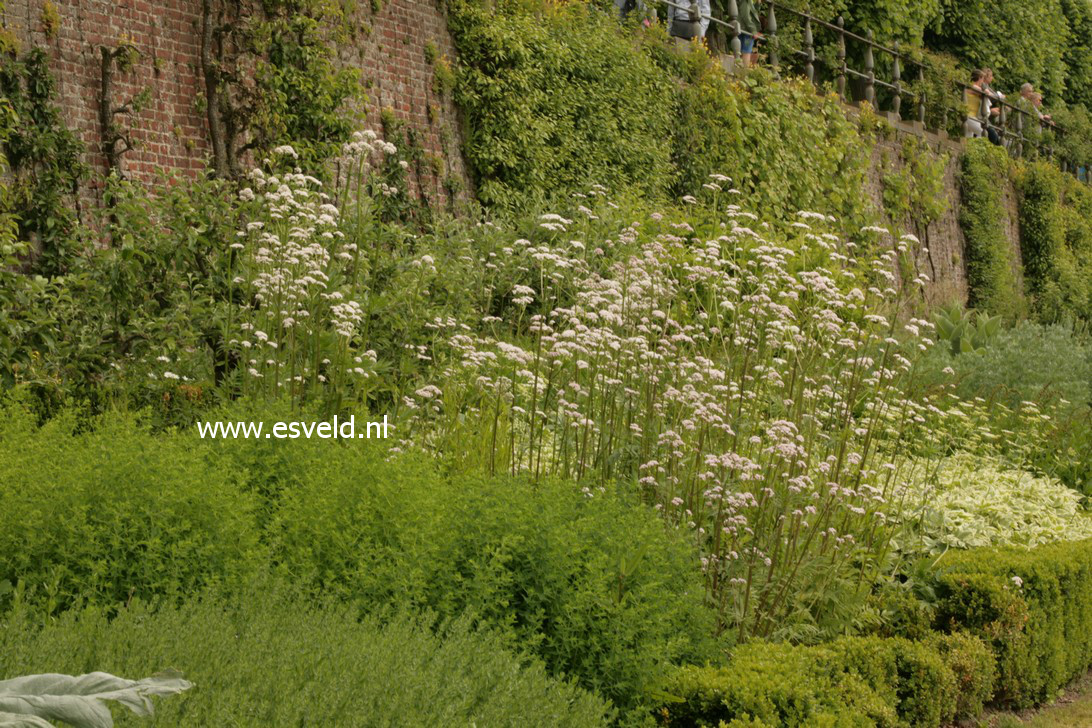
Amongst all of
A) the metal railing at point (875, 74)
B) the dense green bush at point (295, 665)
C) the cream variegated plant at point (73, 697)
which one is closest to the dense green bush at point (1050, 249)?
the metal railing at point (875, 74)

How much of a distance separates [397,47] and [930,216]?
41.6 feet

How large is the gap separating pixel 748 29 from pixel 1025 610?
12622mm

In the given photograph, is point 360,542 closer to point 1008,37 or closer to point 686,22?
point 686,22

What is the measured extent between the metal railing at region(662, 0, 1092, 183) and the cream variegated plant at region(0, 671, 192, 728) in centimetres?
1394

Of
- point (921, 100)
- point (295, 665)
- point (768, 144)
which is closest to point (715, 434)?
point (295, 665)

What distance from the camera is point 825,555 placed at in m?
5.57

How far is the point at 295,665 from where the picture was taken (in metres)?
2.88

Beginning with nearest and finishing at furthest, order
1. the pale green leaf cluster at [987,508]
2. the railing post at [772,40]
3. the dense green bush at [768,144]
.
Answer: the pale green leaf cluster at [987,508]
the dense green bush at [768,144]
the railing post at [772,40]

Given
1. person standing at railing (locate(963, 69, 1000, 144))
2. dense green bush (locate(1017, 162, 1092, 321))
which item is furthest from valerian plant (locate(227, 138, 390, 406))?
person standing at railing (locate(963, 69, 1000, 144))

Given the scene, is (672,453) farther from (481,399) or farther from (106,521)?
(106,521)

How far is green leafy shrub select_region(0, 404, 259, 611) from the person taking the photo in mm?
3488

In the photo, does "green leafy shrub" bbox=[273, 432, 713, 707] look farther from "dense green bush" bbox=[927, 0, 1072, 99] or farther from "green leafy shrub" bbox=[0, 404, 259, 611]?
"dense green bush" bbox=[927, 0, 1072, 99]

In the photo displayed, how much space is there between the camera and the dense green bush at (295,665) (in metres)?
2.64

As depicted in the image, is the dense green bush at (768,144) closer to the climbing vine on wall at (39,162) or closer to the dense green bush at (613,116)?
the dense green bush at (613,116)
